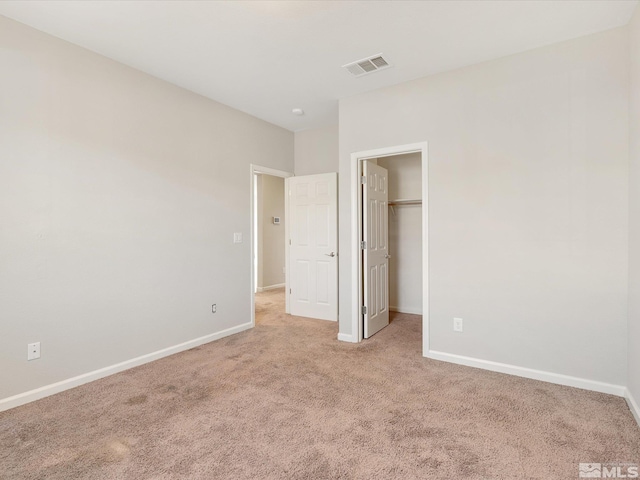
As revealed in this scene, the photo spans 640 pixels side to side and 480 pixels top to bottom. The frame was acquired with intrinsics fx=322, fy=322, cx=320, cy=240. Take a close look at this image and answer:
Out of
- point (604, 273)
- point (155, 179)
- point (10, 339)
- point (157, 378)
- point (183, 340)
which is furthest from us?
point (183, 340)

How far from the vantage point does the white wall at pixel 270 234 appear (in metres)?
7.00

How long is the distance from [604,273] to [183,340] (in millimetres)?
3864

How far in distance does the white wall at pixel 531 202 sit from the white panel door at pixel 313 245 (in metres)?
1.54

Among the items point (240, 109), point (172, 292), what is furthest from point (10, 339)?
point (240, 109)

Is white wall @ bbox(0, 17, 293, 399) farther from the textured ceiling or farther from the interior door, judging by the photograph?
the interior door

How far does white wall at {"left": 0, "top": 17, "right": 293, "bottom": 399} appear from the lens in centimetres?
235

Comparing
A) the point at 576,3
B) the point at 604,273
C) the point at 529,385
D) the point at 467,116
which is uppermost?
the point at 576,3

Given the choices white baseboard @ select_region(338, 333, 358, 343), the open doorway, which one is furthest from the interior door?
the open doorway

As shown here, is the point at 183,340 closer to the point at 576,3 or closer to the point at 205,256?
the point at 205,256

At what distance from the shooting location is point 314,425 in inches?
81.1

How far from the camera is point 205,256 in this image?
370 cm

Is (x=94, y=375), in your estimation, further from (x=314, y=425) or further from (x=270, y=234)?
(x=270, y=234)

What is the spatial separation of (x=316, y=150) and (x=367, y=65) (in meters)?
2.01

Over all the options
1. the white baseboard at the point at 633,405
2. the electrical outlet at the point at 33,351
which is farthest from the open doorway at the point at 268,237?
the white baseboard at the point at 633,405
